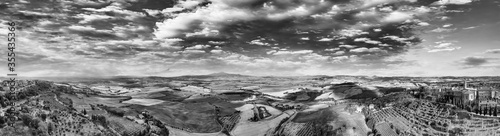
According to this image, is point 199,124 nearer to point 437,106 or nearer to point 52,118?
point 52,118

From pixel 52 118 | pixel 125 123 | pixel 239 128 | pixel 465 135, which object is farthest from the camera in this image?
pixel 239 128

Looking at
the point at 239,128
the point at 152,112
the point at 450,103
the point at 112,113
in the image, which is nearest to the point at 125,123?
the point at 112,113

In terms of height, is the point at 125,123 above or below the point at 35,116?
below

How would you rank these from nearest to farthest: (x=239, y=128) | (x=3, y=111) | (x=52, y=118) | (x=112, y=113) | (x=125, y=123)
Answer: (x=3, y=111)
(x=52, y=118)
(x=125, y=123)
(x=112, y=113)
(x=239, y=128)

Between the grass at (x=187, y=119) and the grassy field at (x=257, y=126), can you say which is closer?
the grassy field at (x=257, y=126)

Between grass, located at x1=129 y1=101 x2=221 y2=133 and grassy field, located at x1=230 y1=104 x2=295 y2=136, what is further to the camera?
grass, located at x1=129 y1=101 x2=221 y2=133

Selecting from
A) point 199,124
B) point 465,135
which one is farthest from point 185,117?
point 465,135

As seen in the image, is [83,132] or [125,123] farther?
[125,123]

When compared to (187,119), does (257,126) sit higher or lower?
lower

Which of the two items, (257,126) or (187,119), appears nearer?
(257,126)
